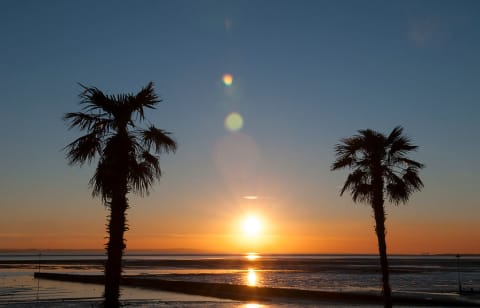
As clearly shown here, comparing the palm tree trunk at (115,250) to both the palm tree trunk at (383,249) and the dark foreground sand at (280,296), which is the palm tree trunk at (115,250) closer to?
the palm tree trunk at (383,249)

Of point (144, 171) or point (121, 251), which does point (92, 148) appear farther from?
point (121, 251)

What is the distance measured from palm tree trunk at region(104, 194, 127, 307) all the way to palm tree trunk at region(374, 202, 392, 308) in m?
10.6

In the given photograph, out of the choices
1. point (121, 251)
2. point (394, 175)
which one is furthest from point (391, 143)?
point (121, 251)

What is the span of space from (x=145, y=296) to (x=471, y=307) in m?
27.7

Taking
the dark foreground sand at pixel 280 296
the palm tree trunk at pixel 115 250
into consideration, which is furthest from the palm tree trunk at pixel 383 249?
the dark foreground sand at pixel 280 296

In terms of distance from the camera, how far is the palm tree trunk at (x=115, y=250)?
16.8m

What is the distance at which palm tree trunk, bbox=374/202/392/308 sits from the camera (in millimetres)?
21094

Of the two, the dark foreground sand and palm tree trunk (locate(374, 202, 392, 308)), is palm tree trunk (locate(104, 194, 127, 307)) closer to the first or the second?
palm tree trunk (locate(374, 202, 392, 308))

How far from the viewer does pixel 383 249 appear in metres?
21.4

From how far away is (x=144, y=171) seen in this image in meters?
18.1

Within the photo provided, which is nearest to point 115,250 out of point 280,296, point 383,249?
point 383,249

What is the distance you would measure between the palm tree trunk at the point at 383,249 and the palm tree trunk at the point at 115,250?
1060cm

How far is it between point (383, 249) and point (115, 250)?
11.0 meters

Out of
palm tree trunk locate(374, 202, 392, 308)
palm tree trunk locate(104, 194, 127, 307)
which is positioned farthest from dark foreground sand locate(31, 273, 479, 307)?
palm tree trunk locate(104, 194, 127, 307)
